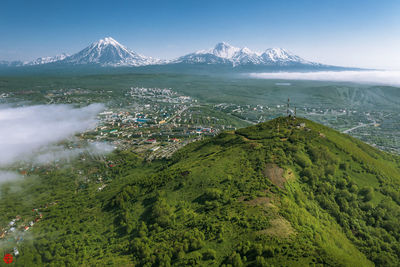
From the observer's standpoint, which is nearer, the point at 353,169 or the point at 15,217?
the point at 353,169

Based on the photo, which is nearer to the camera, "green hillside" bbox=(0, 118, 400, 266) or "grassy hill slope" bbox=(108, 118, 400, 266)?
"grassy hill slope" bbox=(108, 118, 400, 266)

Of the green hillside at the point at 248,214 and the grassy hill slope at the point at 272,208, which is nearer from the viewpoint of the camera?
the grassy hill slope at the point at 272,208

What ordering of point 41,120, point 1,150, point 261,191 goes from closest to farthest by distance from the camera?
point 261,191, point 1,150, point 41,120

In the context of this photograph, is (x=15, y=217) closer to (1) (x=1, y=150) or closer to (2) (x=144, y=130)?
(1) (x=1, y=150)

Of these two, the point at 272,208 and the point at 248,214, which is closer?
the point at 248,214

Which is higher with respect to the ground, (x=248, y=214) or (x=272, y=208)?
(x=272, y=208)

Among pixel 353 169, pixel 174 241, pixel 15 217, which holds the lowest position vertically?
pixel 15 217

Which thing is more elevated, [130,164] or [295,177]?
[295,177]

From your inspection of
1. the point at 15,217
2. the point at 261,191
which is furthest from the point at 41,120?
the point at 261,191
